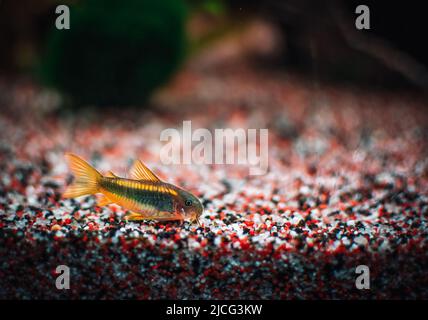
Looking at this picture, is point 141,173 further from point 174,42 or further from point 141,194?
point 174,42

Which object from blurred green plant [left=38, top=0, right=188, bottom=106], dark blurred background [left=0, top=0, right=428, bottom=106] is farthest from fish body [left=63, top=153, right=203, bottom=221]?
blurred green plant [left=38, top=0, right=188, bottom=106]

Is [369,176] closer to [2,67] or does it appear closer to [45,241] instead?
[45,241]

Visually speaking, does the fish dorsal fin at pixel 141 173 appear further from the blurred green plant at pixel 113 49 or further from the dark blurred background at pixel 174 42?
the blurred green plant at pixel 113 49

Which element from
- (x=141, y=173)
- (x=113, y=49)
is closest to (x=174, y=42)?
(x=113, y=49)

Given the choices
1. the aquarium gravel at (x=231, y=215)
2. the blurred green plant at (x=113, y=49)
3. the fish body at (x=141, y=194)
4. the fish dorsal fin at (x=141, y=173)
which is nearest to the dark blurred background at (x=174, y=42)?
the blurred green plant at (x=113, y=49)

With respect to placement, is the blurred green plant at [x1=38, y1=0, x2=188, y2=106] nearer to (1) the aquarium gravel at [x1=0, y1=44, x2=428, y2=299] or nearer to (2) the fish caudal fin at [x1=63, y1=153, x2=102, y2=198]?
(1) the aquarium gravel at [x1=0, y1=44, x2=428, y2=299]
